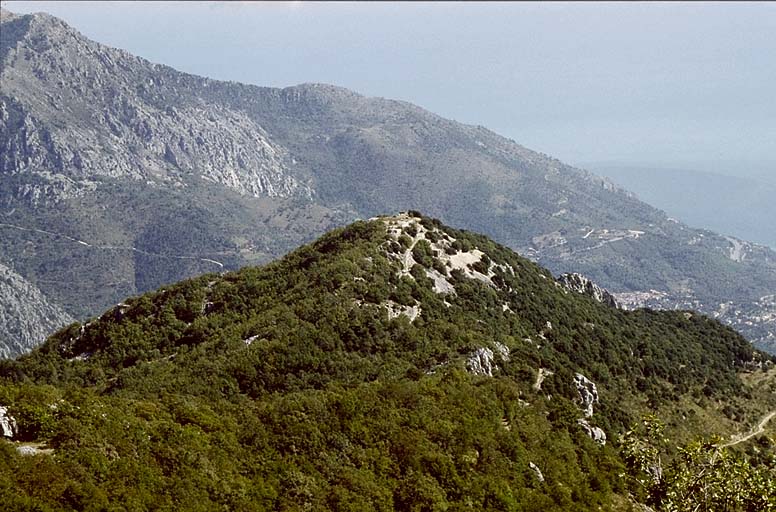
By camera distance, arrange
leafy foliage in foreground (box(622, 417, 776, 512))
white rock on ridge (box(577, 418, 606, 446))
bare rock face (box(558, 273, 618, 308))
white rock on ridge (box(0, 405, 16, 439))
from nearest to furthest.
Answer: white rock on ridge (box(0, 405, 16, 439)) < leafy foliage in foreground (box(622, 417, 776, 512)) < white rock on ridge (box(577, 418, 606, 446)) < bare rock face (box(558, 273, 618, 308))

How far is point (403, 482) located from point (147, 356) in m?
48.1

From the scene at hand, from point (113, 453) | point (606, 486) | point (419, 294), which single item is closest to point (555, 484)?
point (606, 486)

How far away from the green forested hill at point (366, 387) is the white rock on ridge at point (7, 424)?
235mm

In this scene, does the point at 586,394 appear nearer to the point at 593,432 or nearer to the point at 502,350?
the point at 502,350

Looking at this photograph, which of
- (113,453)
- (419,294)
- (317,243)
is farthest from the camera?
(317,243)

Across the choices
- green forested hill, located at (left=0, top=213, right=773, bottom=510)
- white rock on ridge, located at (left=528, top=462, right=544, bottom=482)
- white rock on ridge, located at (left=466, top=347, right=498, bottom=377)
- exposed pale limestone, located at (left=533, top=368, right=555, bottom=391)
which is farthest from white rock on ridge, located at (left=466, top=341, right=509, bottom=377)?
white rock on ridge, located at (left=528, top=462, right=544, bottom=482)

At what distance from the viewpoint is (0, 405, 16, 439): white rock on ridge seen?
3362cm

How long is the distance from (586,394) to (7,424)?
2545 inches

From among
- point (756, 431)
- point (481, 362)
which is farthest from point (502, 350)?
point (756, 431)

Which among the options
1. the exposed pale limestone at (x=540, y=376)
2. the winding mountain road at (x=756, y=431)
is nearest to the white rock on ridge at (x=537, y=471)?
the exposed pale limestone at (x=540, y=376)

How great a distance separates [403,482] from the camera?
4156 cm

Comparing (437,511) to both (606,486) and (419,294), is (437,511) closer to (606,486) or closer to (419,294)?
(606,486)

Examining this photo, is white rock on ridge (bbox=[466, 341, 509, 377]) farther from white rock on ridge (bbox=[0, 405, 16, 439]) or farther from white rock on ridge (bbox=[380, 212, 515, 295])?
white rock on ridge (bbox=[0, 405, 16, 439])

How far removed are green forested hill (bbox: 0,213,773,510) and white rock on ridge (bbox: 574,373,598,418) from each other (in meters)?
0.27
